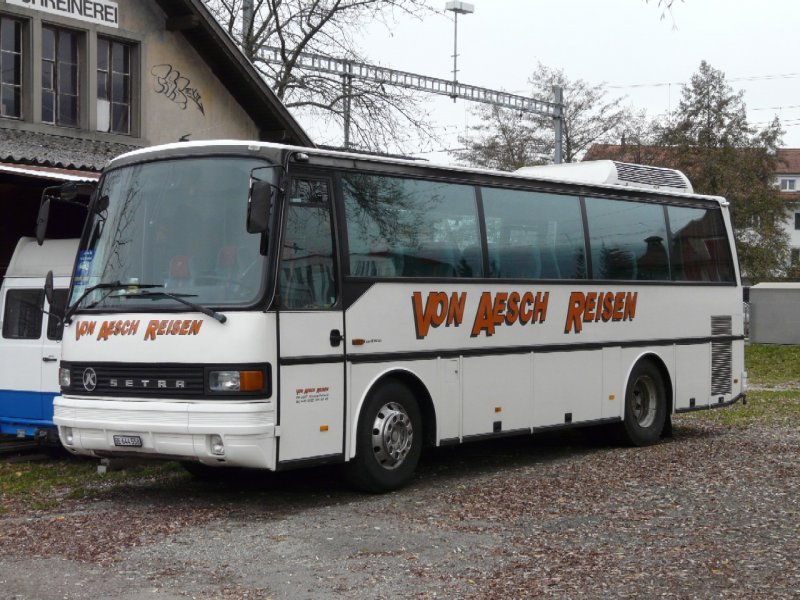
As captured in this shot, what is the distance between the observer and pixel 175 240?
35.4 ft

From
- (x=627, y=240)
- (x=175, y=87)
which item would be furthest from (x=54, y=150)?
(x=627, y=240)

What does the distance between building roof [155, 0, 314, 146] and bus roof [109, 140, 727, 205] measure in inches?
310

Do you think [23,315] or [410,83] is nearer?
[23,315]

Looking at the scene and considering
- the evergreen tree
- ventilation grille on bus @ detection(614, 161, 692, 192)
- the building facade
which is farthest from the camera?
the evergreen tree

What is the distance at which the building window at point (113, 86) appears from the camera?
2138 centimetres

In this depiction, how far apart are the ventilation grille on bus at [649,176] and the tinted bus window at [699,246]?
1.49ft

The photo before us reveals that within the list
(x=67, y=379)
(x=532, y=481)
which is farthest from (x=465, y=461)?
(x=67, y=379)

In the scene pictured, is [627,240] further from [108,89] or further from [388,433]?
[108,89]

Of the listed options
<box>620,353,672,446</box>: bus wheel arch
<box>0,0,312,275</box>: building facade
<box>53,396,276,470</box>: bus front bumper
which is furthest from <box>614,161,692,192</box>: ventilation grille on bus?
<box>0,0,312,275</box>: building facade

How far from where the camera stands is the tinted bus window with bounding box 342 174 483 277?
38.0ft

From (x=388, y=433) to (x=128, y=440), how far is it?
229cm

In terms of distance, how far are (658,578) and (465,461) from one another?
6.31 meters

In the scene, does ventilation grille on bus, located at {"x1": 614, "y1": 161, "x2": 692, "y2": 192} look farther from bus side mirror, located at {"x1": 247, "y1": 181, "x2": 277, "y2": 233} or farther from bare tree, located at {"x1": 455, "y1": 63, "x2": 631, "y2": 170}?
bare tree, located at {"x1": 455, "y1": 63, "x2": 631, "y2": 170}

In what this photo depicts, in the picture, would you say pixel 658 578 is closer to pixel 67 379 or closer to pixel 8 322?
pixel 67 379
